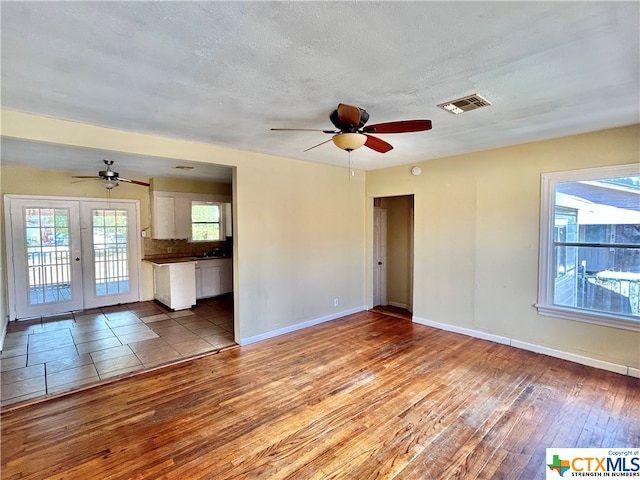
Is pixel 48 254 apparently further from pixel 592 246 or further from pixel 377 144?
pixel 592 246

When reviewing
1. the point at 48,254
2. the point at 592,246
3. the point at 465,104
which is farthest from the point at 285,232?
the point at 48,254

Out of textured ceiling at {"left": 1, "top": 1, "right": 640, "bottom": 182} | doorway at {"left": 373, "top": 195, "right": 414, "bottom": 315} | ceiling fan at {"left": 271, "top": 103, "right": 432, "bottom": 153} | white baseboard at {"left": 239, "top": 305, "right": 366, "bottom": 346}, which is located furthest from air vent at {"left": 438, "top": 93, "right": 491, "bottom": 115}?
white baseboard at {"left": 239, "top": 305, "right": 366, "bottom": 346}

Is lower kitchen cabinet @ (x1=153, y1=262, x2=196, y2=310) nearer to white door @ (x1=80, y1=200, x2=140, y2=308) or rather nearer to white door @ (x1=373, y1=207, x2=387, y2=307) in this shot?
white door @ (x1=80, y1=200, x2=140, y2=308)

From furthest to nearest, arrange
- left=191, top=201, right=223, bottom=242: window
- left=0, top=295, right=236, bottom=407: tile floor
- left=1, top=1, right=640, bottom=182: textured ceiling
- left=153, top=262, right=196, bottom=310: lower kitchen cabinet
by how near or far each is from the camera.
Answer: left=191, top=201, right=223, bottom=242: window → left=153, top=262, right=196, bottom=310: lower kitchen cabinet → left=0, top=295, right=236, bottom=407: tile floor → left=1, top=1, right=640, bottom=182: textured ceiling

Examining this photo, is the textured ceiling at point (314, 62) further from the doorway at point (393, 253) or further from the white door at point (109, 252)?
the white door at point (109, 252)

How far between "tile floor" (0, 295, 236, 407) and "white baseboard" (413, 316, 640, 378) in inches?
125

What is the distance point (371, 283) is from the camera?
19.9 feet

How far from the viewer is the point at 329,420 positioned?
2.62 metres

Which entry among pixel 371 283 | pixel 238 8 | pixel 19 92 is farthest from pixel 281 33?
pixel 371 283

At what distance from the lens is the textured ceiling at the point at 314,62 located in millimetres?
1513

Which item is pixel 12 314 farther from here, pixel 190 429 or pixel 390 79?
pixel 390 79

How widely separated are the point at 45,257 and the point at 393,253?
A: 651 centimetres

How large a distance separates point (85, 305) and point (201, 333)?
119 inches

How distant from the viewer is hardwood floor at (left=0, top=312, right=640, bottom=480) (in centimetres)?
213
